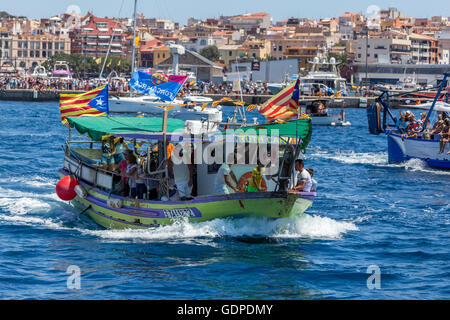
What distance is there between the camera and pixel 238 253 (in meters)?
18.0

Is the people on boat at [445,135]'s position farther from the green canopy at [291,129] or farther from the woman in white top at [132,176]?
the woman in white top at [132,176]

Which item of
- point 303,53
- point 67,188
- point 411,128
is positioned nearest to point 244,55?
point 303,53

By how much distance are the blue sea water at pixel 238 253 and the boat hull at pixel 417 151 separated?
747 cm

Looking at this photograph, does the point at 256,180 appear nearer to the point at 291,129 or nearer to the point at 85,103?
the point at 291,129

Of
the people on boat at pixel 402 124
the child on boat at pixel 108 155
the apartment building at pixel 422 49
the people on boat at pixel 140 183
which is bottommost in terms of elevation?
the people on boat at pixel 140 183

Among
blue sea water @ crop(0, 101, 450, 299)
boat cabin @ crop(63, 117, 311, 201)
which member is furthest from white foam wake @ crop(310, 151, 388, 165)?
boat cabin @ crop(63, 117, 311, 201)

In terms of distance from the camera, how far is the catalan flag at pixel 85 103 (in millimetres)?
24281

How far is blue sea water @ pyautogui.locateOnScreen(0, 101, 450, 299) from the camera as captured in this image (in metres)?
15.7

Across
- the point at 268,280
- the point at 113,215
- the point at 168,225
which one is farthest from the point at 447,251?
the point at 113,215

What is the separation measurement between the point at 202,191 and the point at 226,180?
1204mm

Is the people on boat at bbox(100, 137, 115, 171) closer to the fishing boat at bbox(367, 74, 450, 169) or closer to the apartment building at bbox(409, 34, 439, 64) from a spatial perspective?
the fishing boat at bbox(367, 74, 450, 169)

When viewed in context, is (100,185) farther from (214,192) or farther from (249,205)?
(249,205)

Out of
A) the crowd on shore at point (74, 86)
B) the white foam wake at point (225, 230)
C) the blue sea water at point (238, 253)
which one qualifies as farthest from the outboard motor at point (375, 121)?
the crowd on shore at point (74, 86)

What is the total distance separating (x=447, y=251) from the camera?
63.3ft
